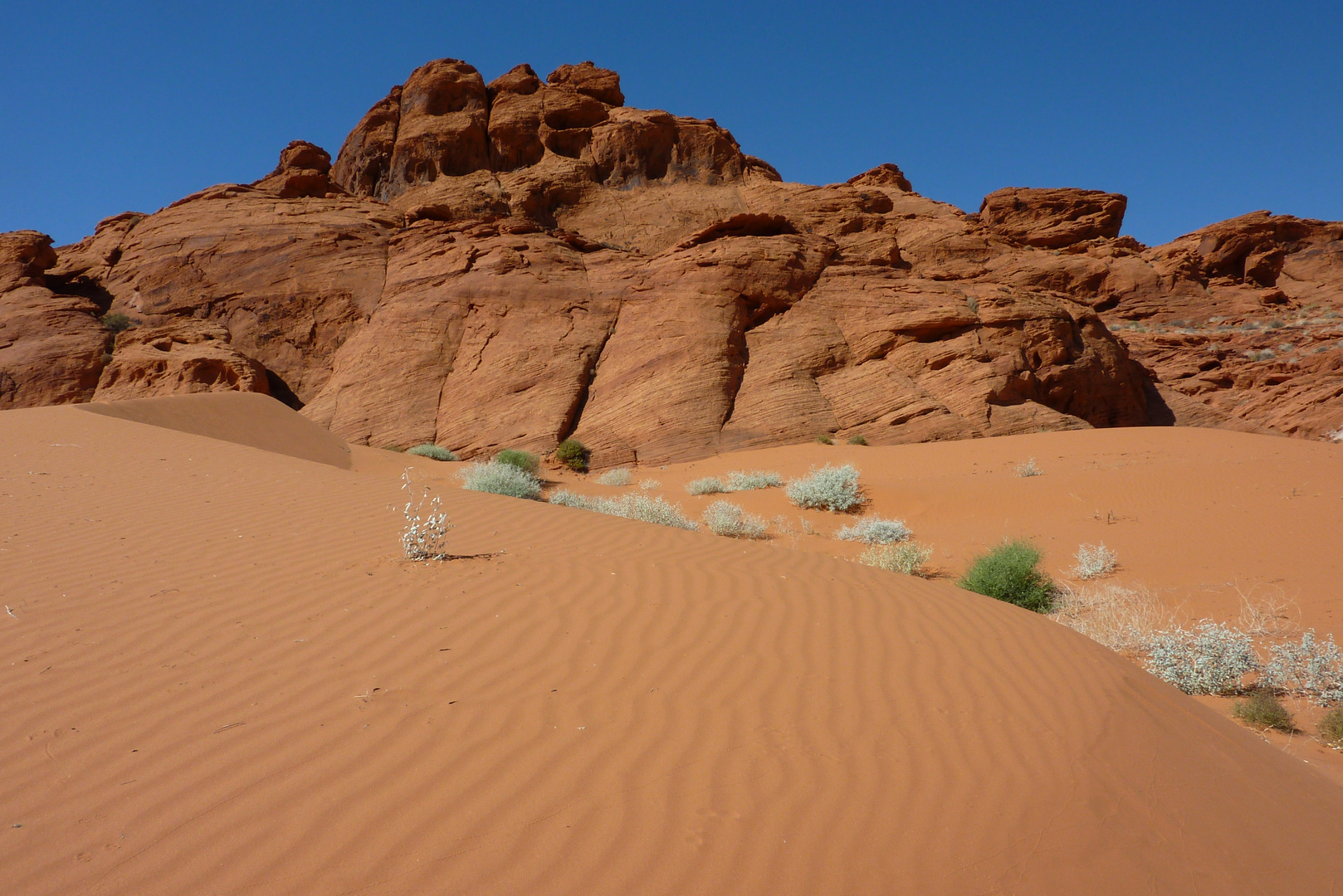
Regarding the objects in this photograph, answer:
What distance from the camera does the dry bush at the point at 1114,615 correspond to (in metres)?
5.66

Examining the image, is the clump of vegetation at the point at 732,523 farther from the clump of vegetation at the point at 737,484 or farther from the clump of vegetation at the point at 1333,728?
the clump of vegetation at the point at 1333,728

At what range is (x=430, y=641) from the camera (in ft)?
11.3

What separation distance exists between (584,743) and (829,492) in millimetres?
9194

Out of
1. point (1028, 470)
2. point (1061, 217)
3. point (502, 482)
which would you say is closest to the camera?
point (502, 482)

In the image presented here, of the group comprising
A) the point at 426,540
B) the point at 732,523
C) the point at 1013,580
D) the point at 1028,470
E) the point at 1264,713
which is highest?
the point at 1028,470

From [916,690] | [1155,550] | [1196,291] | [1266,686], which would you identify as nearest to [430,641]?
[916,690]

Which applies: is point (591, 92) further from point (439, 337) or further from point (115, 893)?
point (115, 893)

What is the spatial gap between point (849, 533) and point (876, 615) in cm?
565

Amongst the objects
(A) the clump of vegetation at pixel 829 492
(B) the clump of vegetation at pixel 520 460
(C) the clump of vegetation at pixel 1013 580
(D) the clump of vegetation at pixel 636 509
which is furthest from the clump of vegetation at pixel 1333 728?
(B) the clump of vegetation at pixel 520 460

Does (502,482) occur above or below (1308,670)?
above

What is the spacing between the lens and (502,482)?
1184cm

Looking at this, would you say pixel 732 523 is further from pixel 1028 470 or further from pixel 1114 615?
pixel 1028 470

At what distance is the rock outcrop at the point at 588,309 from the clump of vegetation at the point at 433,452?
983 mm

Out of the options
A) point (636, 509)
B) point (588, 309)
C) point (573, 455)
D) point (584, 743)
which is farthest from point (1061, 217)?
point (584, 743)
